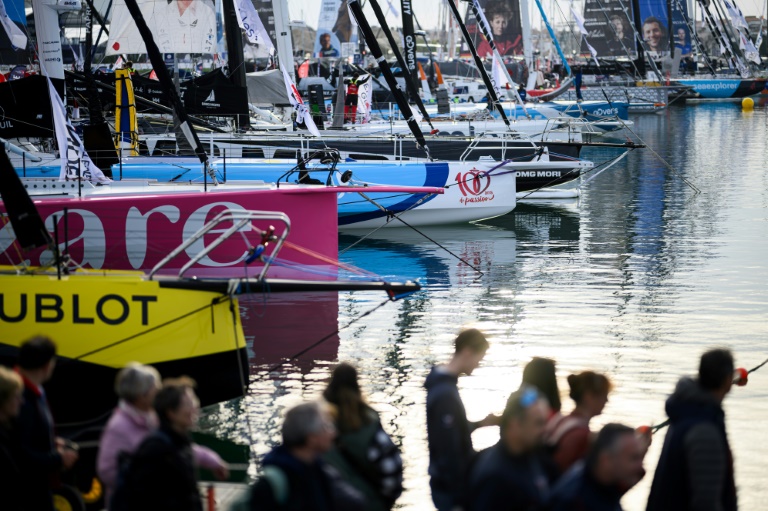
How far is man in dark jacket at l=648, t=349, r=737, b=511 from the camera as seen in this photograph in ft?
16.3

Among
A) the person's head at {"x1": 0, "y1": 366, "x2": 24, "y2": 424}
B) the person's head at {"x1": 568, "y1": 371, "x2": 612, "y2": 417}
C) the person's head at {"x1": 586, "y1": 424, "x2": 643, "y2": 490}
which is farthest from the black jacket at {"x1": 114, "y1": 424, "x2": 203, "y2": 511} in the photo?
the person's head at {"x1": 568, "y1": 371, "x2": 612, "y2": 417}

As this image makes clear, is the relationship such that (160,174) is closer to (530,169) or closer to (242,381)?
(530,169)

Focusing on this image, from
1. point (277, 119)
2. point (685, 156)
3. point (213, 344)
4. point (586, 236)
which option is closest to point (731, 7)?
point (685, 156)

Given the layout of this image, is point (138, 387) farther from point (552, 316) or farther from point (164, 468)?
point (552, 316)

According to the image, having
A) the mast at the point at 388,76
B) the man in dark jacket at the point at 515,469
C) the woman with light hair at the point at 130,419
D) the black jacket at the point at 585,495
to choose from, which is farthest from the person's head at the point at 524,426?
the mast at the point at 388,76

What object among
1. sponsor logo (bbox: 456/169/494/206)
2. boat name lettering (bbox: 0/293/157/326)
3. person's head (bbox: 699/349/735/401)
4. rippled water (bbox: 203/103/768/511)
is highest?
person's head (bbox: 699/349/735/401)

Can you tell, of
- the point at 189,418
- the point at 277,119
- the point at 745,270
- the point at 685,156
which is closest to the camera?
the point at 189,418

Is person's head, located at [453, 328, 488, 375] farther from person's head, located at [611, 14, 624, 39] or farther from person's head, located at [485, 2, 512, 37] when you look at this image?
person's head, located at [611, 14, 624, 39]

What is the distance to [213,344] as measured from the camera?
9.02 meters

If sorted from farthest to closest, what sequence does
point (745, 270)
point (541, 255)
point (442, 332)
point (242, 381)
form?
point (541, 255) → point (745, 270) → point (442, 332) → point (242, 381)

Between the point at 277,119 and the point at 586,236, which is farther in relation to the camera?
the point at 277,119

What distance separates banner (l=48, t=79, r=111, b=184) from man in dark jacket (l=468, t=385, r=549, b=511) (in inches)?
374

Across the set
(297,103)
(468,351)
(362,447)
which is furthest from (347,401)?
(297,103)

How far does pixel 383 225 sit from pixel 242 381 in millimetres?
11640
